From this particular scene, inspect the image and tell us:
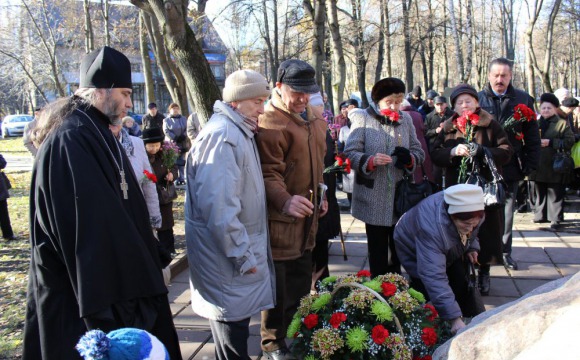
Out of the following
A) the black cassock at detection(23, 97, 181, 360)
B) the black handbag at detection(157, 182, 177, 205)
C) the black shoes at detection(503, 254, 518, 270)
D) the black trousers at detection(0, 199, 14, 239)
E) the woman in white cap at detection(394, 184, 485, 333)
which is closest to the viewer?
the black cassock at detection(23, 97, 181, 360)

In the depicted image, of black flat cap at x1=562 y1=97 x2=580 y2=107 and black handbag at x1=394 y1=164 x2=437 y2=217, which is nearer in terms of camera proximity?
black handbag at x1=394 y1=164 x2=437 y2=217

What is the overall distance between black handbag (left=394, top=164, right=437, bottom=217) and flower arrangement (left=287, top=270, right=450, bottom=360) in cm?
104

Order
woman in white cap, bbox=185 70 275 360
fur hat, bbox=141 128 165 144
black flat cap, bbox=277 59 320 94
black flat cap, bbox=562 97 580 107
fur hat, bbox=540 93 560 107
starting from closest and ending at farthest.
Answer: woman in white cap, bbox=185 70 275 360 < black flat cap, bbox=277 59 320 94 < fur hat, bbox=141 128 165 144 < fur hat, bbox=540 93 560 107 < black flat cap, bbox=562 97 580 107

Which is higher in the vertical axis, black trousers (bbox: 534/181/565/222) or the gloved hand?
the gloved hand

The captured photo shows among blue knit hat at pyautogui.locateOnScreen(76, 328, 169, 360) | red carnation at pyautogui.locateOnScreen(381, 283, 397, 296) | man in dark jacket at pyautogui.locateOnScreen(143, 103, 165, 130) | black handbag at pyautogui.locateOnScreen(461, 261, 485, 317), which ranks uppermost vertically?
man in dark jacket at pyautogui.locateOnScreen(143, 103, 165, 130)

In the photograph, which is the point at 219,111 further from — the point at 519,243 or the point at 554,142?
the point at 554,142

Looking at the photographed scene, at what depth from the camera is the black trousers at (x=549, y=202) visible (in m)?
6.79

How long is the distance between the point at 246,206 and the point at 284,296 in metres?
0.83

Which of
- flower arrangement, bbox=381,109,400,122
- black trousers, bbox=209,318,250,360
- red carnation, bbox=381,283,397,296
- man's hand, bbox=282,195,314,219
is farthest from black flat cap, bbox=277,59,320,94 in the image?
black trousers, bbox=209,318,250,360

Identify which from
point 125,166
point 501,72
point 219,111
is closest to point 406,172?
point 501,72

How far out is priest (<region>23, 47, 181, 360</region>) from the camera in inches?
77.8

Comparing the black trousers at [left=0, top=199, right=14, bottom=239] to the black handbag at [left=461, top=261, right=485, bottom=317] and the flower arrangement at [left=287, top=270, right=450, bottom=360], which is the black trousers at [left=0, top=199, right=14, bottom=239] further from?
the black handbag at [left=461, top=261, right=485, bottom=317]

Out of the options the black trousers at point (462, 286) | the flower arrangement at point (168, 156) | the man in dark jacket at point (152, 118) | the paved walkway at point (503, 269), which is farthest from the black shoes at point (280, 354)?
the man in dark jacket at point (152, 118)

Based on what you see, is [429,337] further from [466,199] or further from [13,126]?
[13,126]
